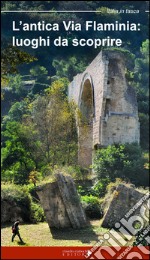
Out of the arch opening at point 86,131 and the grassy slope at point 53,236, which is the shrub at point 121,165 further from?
the grassy slope at point 53,236

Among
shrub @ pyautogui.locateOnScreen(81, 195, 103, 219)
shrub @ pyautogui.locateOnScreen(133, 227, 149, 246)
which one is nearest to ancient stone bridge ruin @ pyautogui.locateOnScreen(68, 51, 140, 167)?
shrub @ pyautogui.locateOnScreen(81, 195, 103, 219)

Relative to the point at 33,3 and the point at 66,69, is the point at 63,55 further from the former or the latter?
the point at 33,3

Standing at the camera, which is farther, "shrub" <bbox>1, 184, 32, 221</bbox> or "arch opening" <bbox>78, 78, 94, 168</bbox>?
"arch opening" <bbox>78, 78, 94, 168</bbox>

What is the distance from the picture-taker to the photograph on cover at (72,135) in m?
7.15

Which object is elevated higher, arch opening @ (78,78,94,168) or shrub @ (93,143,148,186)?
arch opening @ (78,78,94,168)

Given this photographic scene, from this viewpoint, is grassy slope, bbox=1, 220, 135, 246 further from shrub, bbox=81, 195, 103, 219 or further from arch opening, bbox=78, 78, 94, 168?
arch opening, bbox=78, 78, 94, 168

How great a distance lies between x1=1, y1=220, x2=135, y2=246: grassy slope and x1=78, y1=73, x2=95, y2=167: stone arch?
1753 mm

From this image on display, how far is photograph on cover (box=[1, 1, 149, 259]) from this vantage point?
715cm

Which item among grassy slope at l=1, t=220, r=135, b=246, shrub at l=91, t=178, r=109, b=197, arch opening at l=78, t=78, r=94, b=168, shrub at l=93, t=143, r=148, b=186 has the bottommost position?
grassy slope at l=1, t=220, r=135, b=246

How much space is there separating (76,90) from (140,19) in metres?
3.79

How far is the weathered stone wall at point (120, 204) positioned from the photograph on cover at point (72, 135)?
0.07 feet

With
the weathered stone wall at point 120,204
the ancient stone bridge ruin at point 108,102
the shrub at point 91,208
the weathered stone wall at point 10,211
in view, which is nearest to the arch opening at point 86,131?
the ancient stone bridge ruin at point 108,102

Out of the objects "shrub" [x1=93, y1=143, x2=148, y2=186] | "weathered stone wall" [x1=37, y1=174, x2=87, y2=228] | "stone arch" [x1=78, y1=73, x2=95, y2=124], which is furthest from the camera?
"stone arch" [x1=78, y1=73, x2=95, y2=124]

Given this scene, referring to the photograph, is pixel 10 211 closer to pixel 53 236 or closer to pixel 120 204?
pixel 53 236
